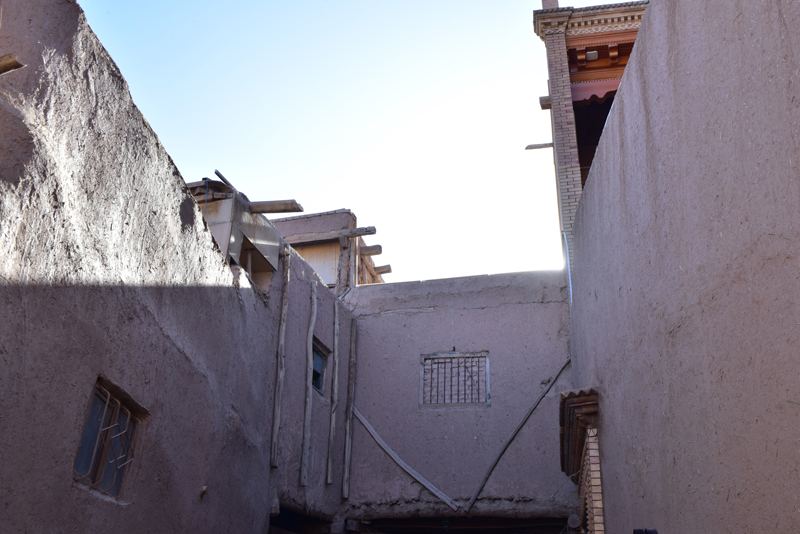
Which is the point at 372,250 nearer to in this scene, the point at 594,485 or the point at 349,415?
the point at 349,415

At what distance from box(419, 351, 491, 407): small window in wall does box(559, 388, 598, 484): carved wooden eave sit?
8.11 ft

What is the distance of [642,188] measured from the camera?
14.5 feet

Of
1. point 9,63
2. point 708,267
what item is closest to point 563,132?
point 708,267

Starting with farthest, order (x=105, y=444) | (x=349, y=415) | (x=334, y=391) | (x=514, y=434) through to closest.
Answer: (x=349, y=415)
(x=334, y=391)
(x=514, y=434)
(x=105, y=444)

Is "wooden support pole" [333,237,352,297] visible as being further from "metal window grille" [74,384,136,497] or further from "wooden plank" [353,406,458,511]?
"metal window grille" [74,384,136,497]

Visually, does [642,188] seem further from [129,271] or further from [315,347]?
[315,347]

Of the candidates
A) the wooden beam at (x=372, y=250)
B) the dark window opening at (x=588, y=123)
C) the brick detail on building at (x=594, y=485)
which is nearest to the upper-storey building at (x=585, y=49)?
the dark window opening at (x=588, y=123)

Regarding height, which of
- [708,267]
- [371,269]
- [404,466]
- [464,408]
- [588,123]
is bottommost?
[708,267]

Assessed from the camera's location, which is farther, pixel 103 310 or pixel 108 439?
pixel 108 439

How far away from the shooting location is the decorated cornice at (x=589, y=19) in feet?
34.0

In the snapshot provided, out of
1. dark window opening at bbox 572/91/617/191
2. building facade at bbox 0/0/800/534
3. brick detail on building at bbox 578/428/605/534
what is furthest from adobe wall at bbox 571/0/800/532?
dark window opening at bbox 572/91/617/191

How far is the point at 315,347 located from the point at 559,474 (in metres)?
3.80

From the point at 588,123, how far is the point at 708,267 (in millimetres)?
8996

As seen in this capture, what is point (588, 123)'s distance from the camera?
11766mm
